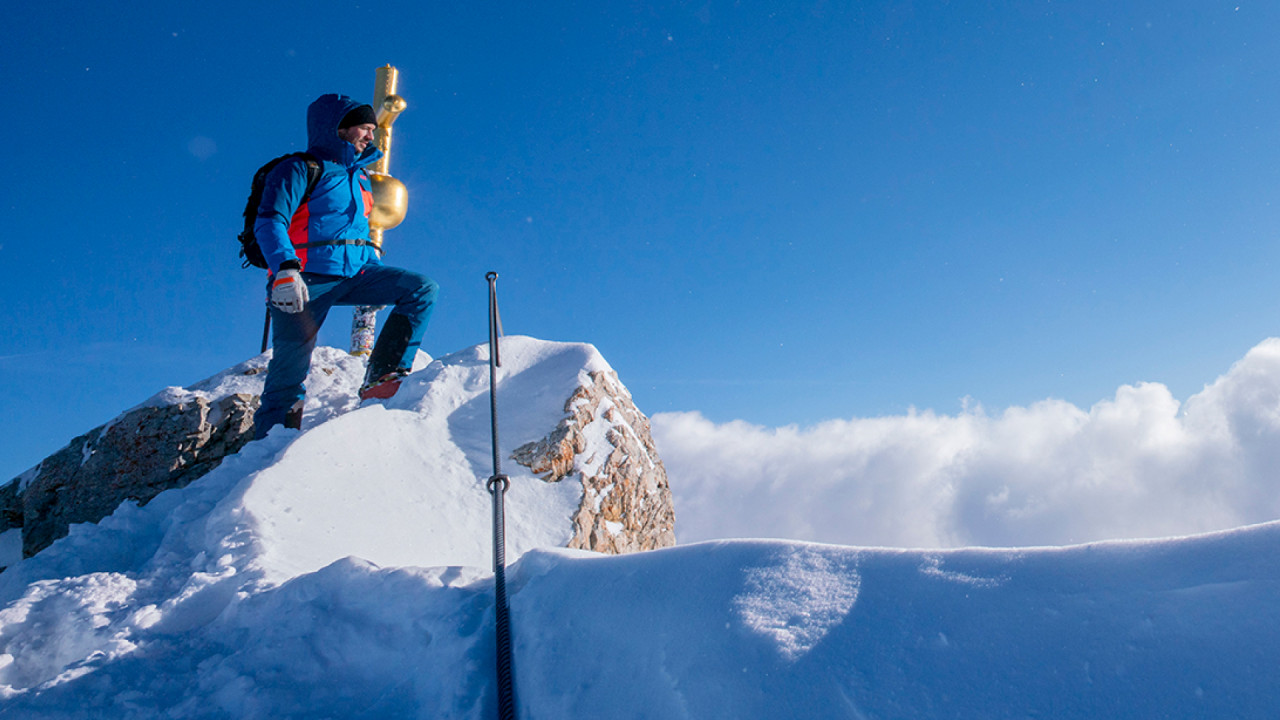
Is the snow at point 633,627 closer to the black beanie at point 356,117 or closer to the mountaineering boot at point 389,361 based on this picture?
the mountaineering boot at point 389,361

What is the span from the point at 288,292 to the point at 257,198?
951 millimetres

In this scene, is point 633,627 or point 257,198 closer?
point 633,627

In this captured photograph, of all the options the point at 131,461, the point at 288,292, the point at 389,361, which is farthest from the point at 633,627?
the point at 131,461

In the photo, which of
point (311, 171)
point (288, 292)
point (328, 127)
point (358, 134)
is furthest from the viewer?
point (358, 134)

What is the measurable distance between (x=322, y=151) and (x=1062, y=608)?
5554mm

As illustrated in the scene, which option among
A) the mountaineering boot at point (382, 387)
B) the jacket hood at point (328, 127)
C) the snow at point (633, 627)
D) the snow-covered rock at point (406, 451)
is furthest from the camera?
the mountaineering boot at point (382, 387)

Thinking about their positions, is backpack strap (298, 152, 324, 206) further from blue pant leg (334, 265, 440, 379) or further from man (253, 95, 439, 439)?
blue pant leg (334, 265, 440, 379)

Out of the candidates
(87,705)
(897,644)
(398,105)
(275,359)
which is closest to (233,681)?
(87,705)

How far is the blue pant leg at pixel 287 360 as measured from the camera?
4809 mm

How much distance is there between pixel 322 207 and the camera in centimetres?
495

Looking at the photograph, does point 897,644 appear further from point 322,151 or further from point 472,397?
point 322,151

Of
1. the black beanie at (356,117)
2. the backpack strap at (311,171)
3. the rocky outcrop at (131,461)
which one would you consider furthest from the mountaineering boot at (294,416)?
the black beanie at (356,117)

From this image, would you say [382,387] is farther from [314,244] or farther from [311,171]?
[311,171]

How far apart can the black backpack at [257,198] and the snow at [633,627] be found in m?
2.12
